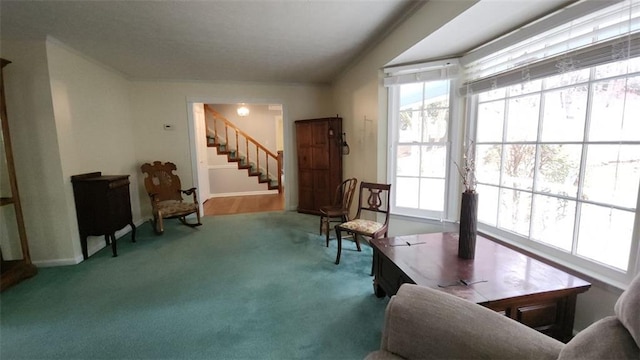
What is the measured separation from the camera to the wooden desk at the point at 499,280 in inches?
52.2

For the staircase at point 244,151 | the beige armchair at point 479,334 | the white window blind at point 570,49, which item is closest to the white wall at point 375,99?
the white window blind at point 570,49

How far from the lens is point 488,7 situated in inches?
66.2

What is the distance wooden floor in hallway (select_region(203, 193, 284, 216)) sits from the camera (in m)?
5.02

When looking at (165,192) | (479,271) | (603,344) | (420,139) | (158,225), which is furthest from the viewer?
(165,192)

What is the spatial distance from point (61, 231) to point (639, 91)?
4742 mm

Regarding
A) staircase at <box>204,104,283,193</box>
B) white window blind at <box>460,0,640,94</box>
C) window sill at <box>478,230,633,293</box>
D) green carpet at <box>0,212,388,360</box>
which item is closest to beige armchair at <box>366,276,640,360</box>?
green carpet at <box>0,212,388,360</box>

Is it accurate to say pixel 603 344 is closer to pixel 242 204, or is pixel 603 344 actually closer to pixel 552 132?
pixel 552 132

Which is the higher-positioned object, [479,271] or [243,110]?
[243,110]

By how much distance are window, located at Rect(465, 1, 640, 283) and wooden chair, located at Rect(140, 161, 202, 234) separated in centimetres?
379

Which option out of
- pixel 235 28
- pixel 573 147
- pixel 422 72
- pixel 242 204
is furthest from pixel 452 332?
pixel 242 204

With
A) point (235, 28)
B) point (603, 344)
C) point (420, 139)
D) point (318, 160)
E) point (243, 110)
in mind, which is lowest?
point (603, 344)

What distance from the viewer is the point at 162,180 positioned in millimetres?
4094

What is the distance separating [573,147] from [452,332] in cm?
164

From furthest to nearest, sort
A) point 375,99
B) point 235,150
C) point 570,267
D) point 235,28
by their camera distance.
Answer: point 235,150
point 375,99
point 235,28
point 570,267
